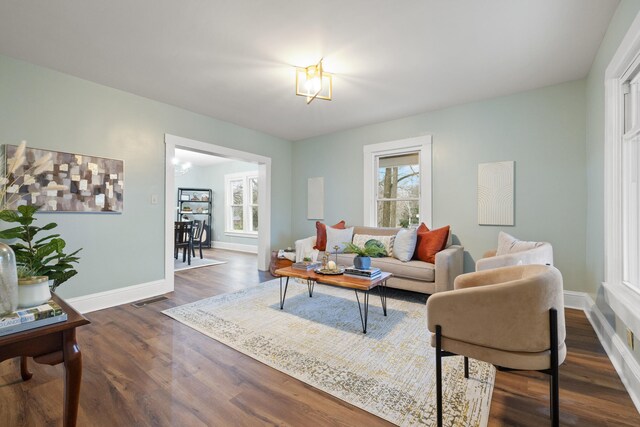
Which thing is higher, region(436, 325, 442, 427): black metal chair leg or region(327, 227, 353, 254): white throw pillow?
region(327, 227, 353, 254): white throw pillow

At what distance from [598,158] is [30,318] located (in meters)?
4.08

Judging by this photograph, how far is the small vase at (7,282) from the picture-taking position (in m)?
0.99

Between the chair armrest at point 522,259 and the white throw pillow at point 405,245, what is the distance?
4.26ft

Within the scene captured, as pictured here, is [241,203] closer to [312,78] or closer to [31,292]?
[312,78]

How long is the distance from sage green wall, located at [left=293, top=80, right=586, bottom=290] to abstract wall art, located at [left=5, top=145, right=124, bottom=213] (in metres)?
3.51

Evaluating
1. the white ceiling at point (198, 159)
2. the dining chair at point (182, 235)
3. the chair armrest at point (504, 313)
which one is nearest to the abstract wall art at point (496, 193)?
the chair armrest at point (504, 313)

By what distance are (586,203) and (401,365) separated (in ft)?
9.44

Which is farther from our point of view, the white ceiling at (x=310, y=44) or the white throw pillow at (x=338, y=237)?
the white throw pillow at (x=338, y=237)

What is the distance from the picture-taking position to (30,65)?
2760 mm

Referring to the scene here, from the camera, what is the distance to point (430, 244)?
Result: 11.7ft

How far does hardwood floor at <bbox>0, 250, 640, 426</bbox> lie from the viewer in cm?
149

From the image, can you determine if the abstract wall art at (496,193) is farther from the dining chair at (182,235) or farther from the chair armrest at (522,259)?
the dining chair at (182,235)

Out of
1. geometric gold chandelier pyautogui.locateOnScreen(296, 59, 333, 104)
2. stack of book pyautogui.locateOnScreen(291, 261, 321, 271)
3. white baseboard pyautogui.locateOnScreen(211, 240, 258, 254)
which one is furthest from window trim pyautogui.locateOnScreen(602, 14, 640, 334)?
white baseboard pyautogui.locateOnScreen(211, 240, 258, 254)

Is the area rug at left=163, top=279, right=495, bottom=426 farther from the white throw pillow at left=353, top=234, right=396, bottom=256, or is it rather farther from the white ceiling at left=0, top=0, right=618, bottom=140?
the white ceiling at left=0, top=0, right=618, bottom=140
